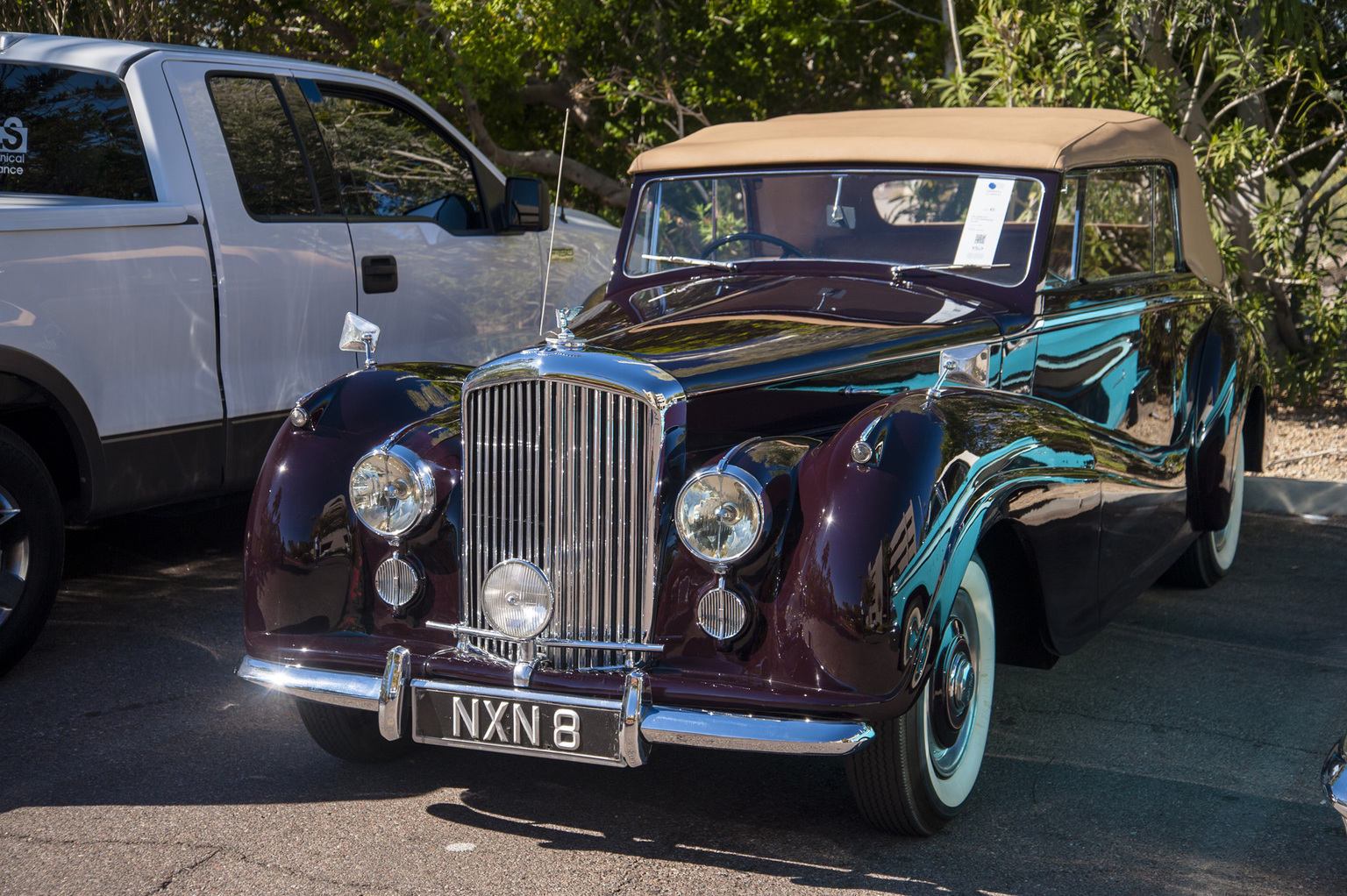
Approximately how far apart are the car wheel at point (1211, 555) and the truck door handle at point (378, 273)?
3.42m

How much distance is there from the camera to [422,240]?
578 cm

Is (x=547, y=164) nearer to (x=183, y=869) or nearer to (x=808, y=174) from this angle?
(x=808, y=174)

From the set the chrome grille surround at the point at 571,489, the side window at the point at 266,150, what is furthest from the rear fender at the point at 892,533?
the side window at the point at 266,150

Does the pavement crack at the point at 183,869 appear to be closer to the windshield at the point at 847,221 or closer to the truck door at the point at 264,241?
the truck door at the point at 264,241

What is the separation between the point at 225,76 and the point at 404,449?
2651 mm

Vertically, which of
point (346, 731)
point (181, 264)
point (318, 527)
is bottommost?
point (346, 731)

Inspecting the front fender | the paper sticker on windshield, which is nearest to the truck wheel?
the front fender

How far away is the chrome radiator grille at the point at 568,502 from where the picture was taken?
293 centimetres

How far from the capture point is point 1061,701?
407cm

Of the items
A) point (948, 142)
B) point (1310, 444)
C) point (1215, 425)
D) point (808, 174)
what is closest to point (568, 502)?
point (808, 174)

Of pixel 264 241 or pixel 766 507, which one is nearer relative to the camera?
pixel 766 507

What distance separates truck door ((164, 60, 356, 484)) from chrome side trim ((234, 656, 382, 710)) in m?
2.01

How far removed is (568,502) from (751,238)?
1.72 m

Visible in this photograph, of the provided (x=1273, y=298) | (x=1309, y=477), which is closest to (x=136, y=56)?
A: (x=1309, y=477)
